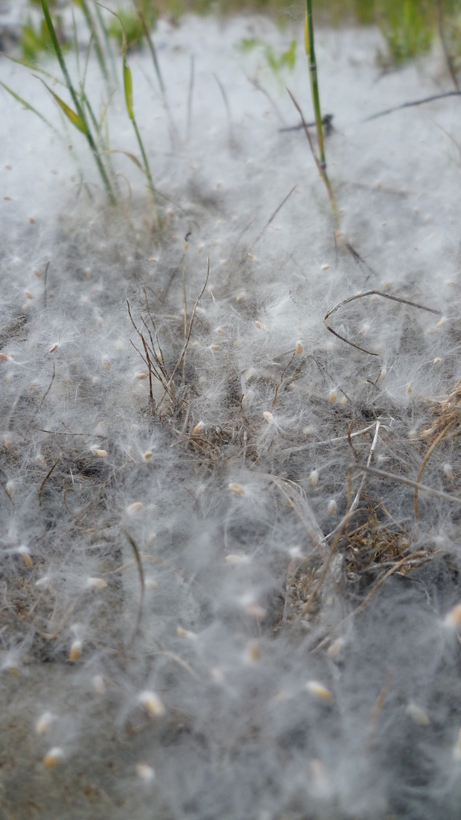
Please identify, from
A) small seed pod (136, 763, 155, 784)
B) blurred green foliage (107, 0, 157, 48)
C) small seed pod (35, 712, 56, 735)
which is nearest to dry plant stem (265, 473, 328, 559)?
small seed pod (136, 763, 155, 784)

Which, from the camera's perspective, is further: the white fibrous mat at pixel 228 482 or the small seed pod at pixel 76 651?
the small seed pod at pixel 76 651

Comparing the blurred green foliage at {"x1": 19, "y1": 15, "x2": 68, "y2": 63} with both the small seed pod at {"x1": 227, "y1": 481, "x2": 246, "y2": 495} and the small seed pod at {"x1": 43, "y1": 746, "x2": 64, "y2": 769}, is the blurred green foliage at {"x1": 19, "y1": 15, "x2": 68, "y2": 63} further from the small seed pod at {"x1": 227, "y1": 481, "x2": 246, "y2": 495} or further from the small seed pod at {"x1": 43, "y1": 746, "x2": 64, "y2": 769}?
the small seed pod at {"x1": 43, "y1": 746, "x2": 64, "y2": 769}

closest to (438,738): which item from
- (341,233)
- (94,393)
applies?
(94,393)

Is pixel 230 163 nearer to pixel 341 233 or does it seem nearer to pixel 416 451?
pixel 341 233

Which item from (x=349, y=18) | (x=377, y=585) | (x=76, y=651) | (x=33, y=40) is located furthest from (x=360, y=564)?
(x=349, y=18)

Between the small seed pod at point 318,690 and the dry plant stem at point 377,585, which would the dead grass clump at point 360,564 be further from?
the small seed pod at point 318,690

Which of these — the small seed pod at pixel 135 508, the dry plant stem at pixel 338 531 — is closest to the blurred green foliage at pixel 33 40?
the small seed pod at pixel 135 508

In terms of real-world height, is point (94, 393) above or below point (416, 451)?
above

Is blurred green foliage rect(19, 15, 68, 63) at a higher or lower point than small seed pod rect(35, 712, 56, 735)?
higher
